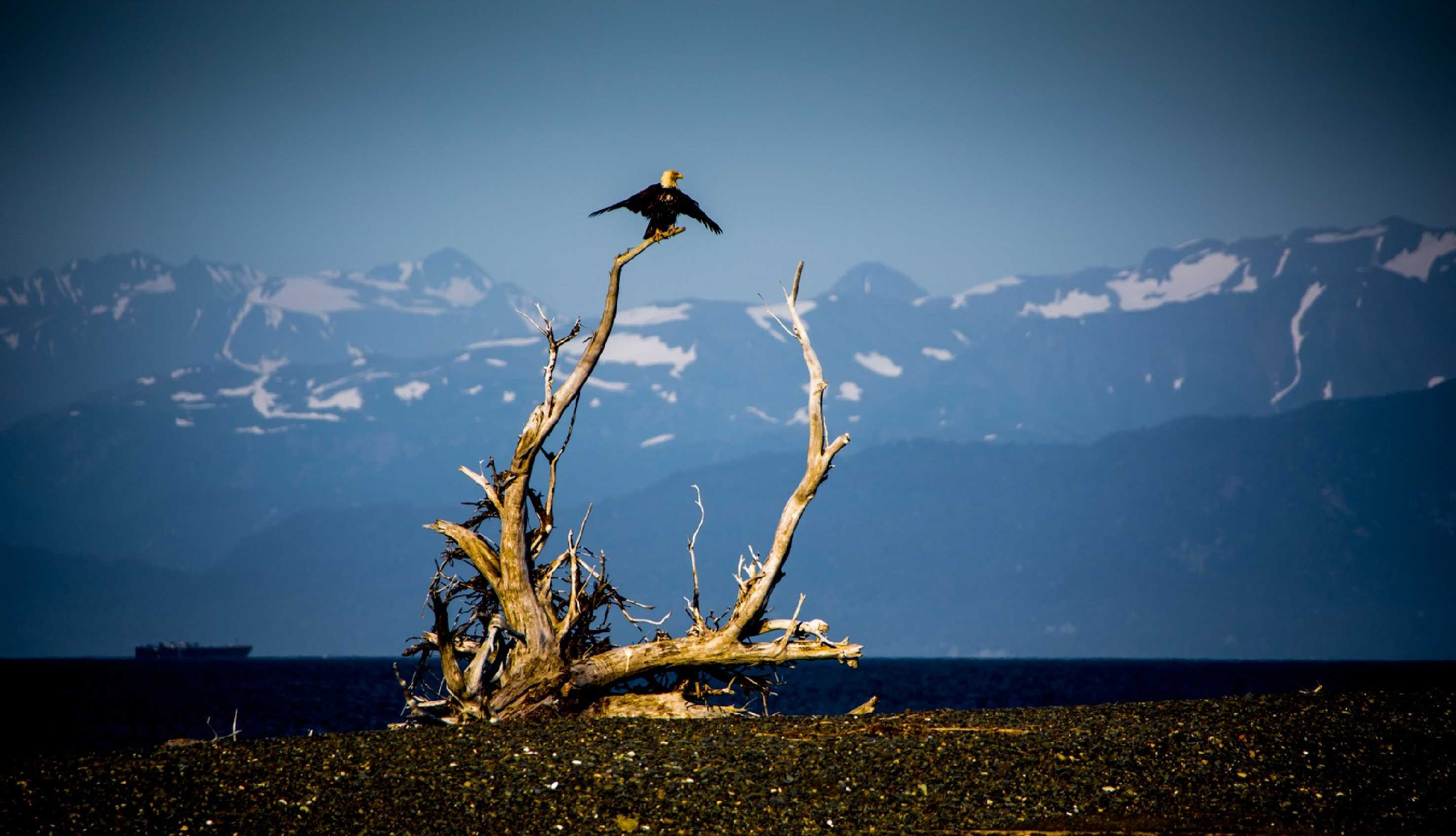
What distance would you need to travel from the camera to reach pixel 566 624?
71.3ft

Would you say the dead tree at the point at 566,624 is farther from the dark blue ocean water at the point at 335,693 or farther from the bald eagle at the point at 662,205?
the dark blue ocean water at the point at 335,693

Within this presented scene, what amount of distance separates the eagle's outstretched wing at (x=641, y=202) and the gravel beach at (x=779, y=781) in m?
8.20

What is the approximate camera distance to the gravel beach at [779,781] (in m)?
15.2

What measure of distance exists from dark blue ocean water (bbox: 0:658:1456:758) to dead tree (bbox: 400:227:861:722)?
1006 centimetres

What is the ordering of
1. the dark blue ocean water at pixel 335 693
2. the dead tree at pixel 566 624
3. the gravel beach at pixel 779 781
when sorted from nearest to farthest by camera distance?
the gravel beach at pixel 779 781
the dead tree at pixel 566 624
the dark blue ocean water at pixel 335 693

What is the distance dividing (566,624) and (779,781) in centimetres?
635

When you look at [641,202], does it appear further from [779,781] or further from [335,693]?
[335,693]

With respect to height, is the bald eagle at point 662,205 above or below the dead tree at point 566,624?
above

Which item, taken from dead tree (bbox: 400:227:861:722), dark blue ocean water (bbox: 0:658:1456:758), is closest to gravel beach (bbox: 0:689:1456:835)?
dead tree (bbox: 400:227:861:722)

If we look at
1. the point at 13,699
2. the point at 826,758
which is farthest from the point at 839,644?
the point at 13,699

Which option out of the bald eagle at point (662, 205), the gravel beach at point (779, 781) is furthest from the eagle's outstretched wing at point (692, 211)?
the gravel beach at point (779, 781)

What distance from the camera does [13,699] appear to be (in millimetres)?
86938

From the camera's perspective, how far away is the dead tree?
2127cm

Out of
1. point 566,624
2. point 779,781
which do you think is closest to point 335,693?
point 566,624
